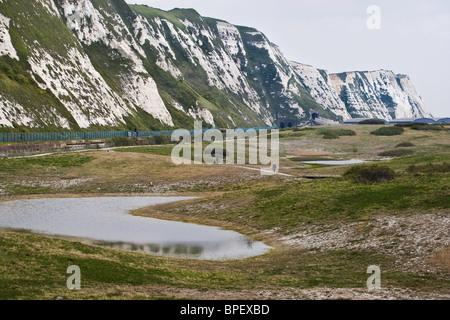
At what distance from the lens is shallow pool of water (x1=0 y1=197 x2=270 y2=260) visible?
39375mm

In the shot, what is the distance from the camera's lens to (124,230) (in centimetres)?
4603

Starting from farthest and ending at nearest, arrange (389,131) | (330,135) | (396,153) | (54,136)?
(330,135), (389,131), (396,153), (54,136)

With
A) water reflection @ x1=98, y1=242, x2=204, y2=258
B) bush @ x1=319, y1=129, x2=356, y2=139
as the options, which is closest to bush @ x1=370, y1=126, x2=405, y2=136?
bush @ x1=319, y1=129, x2=356, y2=139

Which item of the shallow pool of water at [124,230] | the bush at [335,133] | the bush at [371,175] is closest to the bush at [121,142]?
the bush at [335,133]

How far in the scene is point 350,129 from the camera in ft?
598

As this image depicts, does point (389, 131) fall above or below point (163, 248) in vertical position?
above

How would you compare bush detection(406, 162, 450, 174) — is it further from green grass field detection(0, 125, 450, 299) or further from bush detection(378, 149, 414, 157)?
bush detection(378, 149, 414, 157)

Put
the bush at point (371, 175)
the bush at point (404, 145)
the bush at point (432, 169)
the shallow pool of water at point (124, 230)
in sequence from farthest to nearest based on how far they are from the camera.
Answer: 1. the bush at point (404, 145)
2. the bush at point (432, 169)
3. the bush at point (371, 175)
4. the shallow pool of water at point (124, 230)

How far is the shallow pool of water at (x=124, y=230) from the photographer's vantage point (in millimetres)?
39375

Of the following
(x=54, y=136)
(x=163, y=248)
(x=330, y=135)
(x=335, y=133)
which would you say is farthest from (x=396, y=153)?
(x=163, y=248)

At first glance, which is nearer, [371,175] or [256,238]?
[256,238]

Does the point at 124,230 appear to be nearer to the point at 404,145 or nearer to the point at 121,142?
the point at 121,142

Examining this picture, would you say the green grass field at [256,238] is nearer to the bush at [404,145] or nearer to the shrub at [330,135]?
the bush at [404,145]
